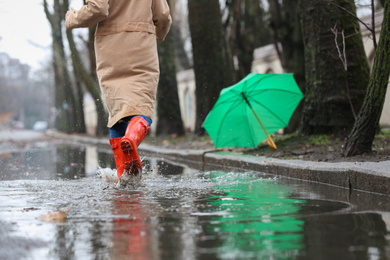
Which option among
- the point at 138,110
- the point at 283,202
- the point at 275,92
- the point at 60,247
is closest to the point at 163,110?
the point at 275,92

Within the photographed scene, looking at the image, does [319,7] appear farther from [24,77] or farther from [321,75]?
[24,77]

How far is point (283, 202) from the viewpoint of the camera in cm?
441

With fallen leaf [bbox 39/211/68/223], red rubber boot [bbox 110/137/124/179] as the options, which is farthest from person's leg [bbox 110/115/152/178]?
fallen leaf [bbox 39/211/68/223]

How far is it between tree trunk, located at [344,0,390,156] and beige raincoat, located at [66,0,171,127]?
2.46 metres

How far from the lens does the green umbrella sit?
9.19 metres

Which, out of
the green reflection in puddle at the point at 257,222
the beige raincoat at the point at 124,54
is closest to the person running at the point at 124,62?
the beige raincoat at the point at 124,54

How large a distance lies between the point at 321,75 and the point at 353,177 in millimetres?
3924

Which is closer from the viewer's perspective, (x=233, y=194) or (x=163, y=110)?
(x=233, y=194)

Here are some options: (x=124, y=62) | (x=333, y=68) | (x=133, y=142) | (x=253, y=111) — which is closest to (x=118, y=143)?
(x=133, y=142)

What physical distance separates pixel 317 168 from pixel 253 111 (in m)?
3.33

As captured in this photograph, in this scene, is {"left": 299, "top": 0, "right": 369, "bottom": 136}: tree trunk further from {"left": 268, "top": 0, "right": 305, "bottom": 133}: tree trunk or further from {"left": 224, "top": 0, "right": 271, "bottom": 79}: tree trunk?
{"left": 224, "top": 0, "right": 271, "bottom": 79}: tree trunk

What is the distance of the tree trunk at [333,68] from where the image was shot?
869 cm

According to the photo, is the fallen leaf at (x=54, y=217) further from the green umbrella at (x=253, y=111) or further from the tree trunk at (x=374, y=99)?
the green umbrella at (x=253, y=111)

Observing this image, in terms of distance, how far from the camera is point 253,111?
9.20 metres
